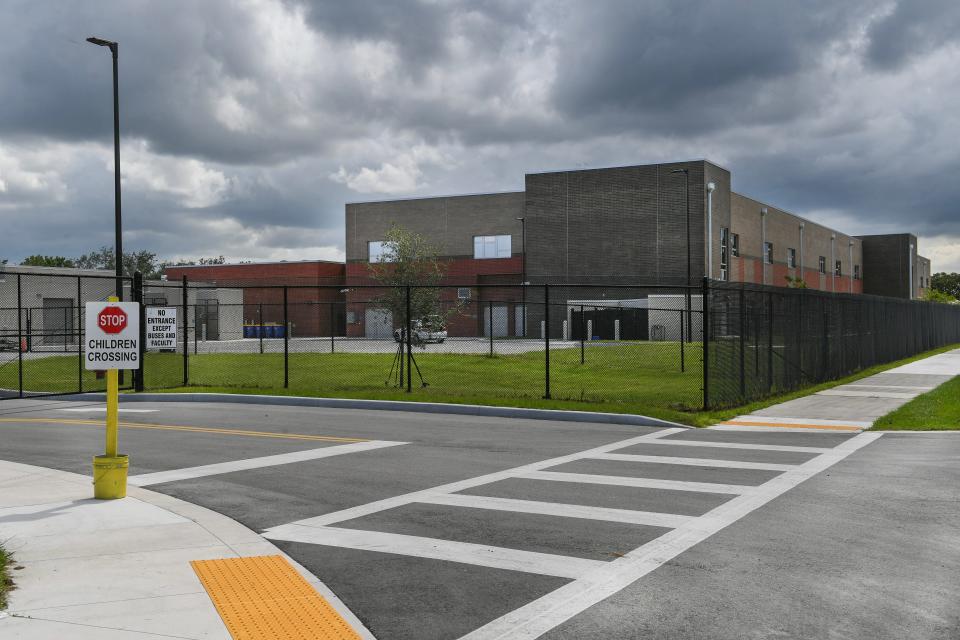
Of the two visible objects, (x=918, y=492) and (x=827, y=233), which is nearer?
(x=918, y=492)

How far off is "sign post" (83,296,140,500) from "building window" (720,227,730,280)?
56506 mm

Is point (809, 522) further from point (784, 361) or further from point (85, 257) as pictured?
point (85, 257)

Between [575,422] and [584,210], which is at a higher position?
[584,210]

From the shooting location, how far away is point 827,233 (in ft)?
291

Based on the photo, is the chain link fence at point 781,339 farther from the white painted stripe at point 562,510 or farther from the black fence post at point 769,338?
the white painted stripe at point 562,510

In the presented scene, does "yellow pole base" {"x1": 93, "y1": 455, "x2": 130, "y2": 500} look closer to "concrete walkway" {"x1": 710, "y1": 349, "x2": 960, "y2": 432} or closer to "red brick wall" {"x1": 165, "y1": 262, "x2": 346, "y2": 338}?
"concrete walkway" {"x1": 710, "y1": 349, "x2": 960, "y2": 432}

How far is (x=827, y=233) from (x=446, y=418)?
268 ft

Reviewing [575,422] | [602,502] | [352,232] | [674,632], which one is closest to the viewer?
[674,632]

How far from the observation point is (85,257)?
449ft

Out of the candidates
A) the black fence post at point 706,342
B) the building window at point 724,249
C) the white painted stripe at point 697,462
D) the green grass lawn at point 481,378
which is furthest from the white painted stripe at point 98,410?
the building window at point 724,249

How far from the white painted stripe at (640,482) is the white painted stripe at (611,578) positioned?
33cm

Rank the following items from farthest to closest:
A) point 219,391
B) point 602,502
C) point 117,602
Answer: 1. point 219,391
2. point 602,502
3. point 117,602

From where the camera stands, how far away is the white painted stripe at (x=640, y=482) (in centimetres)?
932

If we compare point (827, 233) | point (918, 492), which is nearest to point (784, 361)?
point (918, 492)
